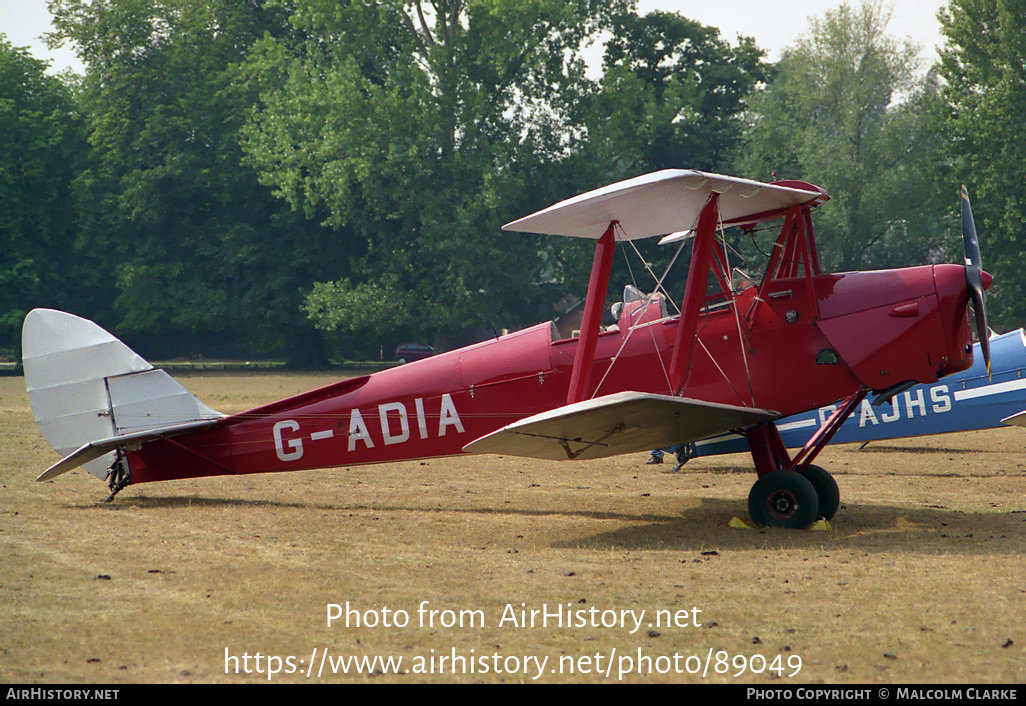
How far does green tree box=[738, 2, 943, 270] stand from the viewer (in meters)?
37.4

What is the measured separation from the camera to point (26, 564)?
21.3 ft

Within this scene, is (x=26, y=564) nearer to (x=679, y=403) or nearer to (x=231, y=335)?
(x=679, y=403)

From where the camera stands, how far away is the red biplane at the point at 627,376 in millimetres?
7594

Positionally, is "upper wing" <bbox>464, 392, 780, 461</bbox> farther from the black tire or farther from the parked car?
the parked car

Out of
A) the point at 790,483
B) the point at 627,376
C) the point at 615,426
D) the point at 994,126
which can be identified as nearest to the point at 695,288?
the point at 627,376

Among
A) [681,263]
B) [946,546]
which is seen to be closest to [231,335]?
[681,263]

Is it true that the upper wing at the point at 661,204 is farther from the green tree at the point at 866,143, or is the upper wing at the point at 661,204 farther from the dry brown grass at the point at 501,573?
the green tree at the point at 866,143

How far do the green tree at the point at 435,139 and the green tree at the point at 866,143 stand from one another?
427 inches

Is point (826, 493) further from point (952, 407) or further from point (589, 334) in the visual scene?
point (952, 407)

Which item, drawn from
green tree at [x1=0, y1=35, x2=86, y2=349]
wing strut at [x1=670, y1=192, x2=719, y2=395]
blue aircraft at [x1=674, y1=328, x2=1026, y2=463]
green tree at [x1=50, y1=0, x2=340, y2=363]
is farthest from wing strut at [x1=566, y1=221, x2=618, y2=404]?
green tree at [x1=0, y1=35, x2=86, y2=349]

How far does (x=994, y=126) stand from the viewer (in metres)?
34.9

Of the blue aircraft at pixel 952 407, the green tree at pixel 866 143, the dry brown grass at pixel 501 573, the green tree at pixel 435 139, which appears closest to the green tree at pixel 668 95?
the green tree at pixel 435 139

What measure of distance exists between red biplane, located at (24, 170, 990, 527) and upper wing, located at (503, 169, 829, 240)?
0.10 ft

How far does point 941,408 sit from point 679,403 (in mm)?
6733
